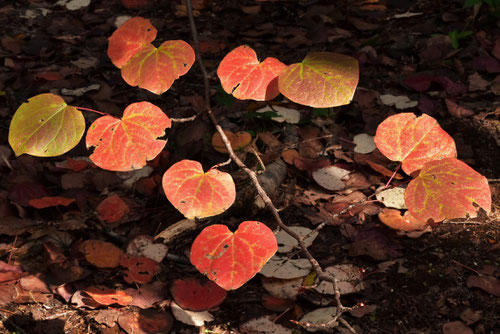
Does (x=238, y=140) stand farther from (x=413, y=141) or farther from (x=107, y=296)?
(x=413, y=141)

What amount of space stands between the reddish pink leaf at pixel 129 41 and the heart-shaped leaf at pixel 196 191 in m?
0.31

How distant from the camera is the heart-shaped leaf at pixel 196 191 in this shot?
1.04 metres

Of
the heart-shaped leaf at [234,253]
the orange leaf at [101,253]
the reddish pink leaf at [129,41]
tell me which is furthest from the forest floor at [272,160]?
the reddish pink leaf at [129,41]

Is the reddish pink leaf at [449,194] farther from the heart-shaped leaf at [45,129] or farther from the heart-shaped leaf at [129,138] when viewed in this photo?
the heart-shaped leaf at [45,129]

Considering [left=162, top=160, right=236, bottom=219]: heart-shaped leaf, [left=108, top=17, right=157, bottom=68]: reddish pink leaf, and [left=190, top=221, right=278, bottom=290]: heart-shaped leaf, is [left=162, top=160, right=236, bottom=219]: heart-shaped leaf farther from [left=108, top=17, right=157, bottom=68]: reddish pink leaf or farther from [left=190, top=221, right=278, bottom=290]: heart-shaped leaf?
[left=108, top=17, right=157, bottom=68]: reddish pink leaf

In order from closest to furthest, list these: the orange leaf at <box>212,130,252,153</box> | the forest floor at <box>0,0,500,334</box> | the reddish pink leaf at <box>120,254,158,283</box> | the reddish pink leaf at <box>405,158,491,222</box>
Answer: the reddish pink leaf at <box>405,158,491,222</box>, the forest floor at <box>0,0,500,334</box>, the reddish pink leaf at <box>120,254,158,283</box>, the orange leaf at <box>212,130,252,153</box>

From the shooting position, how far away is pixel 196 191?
3.51 ft

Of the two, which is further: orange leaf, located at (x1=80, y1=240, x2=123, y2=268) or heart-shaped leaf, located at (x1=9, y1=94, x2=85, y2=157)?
orange leaf, located at (x1=80, y1=240, x2=123, y2=268)

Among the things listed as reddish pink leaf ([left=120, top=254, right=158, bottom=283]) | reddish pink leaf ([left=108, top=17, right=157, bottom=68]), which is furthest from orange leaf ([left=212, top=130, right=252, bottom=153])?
reddish pink leaf ([left=108, top=17, right=157, bottom=68])

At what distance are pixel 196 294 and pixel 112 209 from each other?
568mm

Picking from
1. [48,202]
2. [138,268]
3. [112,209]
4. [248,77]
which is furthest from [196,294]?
[248,77]

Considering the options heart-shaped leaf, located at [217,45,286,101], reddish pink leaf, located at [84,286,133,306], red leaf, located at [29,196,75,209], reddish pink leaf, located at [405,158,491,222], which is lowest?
reddish pink leaf, located at [84,286,133,306]

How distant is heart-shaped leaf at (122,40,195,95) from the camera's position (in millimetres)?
1124

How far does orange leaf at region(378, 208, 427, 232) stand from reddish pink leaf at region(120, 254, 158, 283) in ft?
2.78
